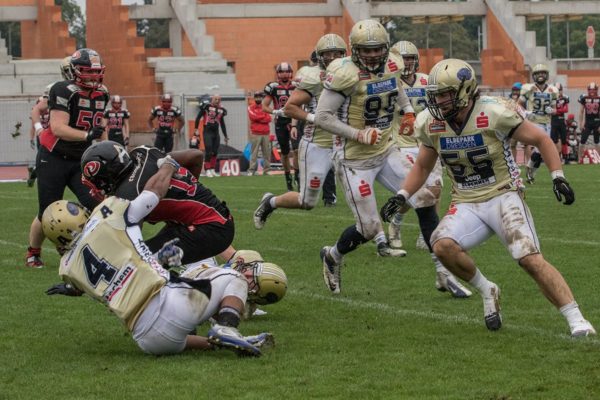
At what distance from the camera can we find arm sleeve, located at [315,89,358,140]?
8.68 meters

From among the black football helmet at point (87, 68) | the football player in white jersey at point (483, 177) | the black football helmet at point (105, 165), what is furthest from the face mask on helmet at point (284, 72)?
the black football helmet at point (105, 165)

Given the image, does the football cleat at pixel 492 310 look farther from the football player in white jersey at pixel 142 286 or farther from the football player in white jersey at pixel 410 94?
the football player in white jersey at pixel 410 94

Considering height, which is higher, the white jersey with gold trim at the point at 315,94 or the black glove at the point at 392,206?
the white jersey with gold trim at the point at 315,94

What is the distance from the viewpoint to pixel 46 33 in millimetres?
36469

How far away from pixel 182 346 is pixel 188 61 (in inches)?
1073

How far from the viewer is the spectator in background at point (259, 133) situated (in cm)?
2459

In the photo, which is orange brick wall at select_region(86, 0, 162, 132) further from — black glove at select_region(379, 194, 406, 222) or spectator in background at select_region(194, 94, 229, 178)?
black glove at select_region(379, 194, 406, 222)

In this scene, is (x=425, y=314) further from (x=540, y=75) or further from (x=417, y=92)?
(x=540, y=75)

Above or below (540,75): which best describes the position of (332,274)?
below

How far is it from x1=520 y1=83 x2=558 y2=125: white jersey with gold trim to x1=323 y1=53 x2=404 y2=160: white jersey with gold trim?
11.8 m

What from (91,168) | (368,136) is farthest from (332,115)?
(91,168)

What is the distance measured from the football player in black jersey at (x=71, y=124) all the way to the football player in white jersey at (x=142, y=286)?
3.48m

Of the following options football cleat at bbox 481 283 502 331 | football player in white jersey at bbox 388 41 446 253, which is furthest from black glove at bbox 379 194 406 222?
football player in white jersey at bbox 388 41 446 253

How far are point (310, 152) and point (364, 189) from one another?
2.28 m
